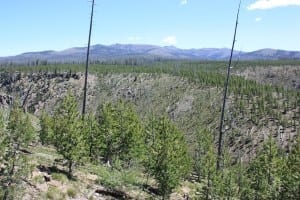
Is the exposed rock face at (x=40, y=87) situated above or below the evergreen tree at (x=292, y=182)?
below

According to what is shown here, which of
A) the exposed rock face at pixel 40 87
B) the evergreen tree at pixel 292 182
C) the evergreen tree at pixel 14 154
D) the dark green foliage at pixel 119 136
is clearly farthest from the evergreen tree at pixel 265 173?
the exposed rock face at pixel 40 87

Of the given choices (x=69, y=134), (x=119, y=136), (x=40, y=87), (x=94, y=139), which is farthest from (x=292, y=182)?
(x=40, y=87)

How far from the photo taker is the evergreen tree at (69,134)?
30641mm

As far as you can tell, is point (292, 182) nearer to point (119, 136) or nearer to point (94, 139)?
point (119, 136)

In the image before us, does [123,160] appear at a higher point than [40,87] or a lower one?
higher

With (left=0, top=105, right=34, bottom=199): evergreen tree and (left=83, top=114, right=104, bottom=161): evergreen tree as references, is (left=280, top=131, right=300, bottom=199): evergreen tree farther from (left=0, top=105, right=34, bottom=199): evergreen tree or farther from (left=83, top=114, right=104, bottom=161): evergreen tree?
(left=0, top=105, right=34, bottom=199): evergreen tree

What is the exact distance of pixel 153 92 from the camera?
141375 millimetres

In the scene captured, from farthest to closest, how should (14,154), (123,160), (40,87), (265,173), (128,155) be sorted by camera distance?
1. (40,87)
2. (123,160)
3. (128,155)
4. (265,173)
5. (14,154)

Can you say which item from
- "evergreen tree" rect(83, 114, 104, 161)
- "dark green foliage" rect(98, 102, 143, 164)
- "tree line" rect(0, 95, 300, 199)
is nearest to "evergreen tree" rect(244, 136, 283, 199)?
"tree line" rect(0, 95, 300, 199)

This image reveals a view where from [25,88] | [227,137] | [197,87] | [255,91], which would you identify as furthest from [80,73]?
[227,137]

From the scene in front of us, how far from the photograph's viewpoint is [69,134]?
3064cm

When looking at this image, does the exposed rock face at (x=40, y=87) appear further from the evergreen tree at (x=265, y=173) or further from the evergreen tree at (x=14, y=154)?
the evergreen tree at (x=14, y=154)

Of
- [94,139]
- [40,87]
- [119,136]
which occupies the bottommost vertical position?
[40,87]

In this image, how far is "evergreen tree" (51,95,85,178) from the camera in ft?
101
